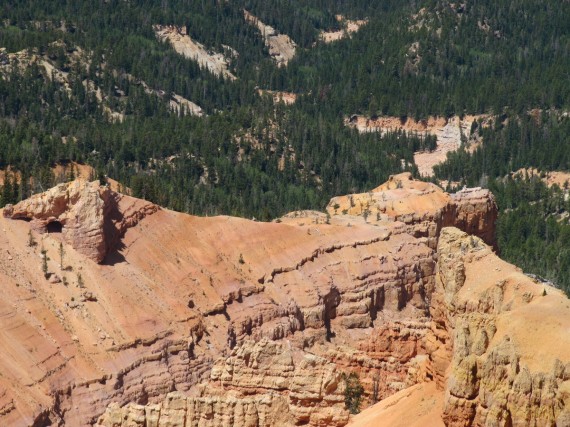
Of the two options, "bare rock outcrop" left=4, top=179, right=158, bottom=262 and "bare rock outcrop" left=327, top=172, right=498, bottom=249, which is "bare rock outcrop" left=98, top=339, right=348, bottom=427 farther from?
"bare rock outcrop" left=327, top=172, right=498, bottom=249

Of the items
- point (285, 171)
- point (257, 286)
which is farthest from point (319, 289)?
point (285, 171)

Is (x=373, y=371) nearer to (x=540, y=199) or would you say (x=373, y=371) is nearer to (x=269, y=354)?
(x=269, y=354)

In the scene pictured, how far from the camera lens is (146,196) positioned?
5113 inches

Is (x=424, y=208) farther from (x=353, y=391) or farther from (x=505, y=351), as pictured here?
(x=505, y=351)

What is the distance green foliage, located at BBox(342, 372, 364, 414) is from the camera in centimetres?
8429

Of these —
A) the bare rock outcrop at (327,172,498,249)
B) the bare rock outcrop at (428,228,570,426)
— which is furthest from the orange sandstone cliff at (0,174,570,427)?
the bare rock outcrop at (327,172,498,249)

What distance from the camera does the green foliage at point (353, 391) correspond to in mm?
84287

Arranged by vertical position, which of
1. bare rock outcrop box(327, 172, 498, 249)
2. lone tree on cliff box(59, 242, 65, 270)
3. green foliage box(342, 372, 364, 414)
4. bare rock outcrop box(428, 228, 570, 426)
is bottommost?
bare rock outcrop box(327, 172, 498, 249)

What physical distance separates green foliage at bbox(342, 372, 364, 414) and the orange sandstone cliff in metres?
0.84

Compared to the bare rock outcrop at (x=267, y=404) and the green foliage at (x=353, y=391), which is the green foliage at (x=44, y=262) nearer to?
the green foliage at (x=353, y=391)

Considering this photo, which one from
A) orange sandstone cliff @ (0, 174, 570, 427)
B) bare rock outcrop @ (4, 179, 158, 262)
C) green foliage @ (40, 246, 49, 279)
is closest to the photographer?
orange sandstone cliff @ (0, 174, 570, 427)

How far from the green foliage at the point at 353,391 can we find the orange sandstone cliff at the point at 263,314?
841 millimetres

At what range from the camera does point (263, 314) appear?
104m

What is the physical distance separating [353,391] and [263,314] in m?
16.6
